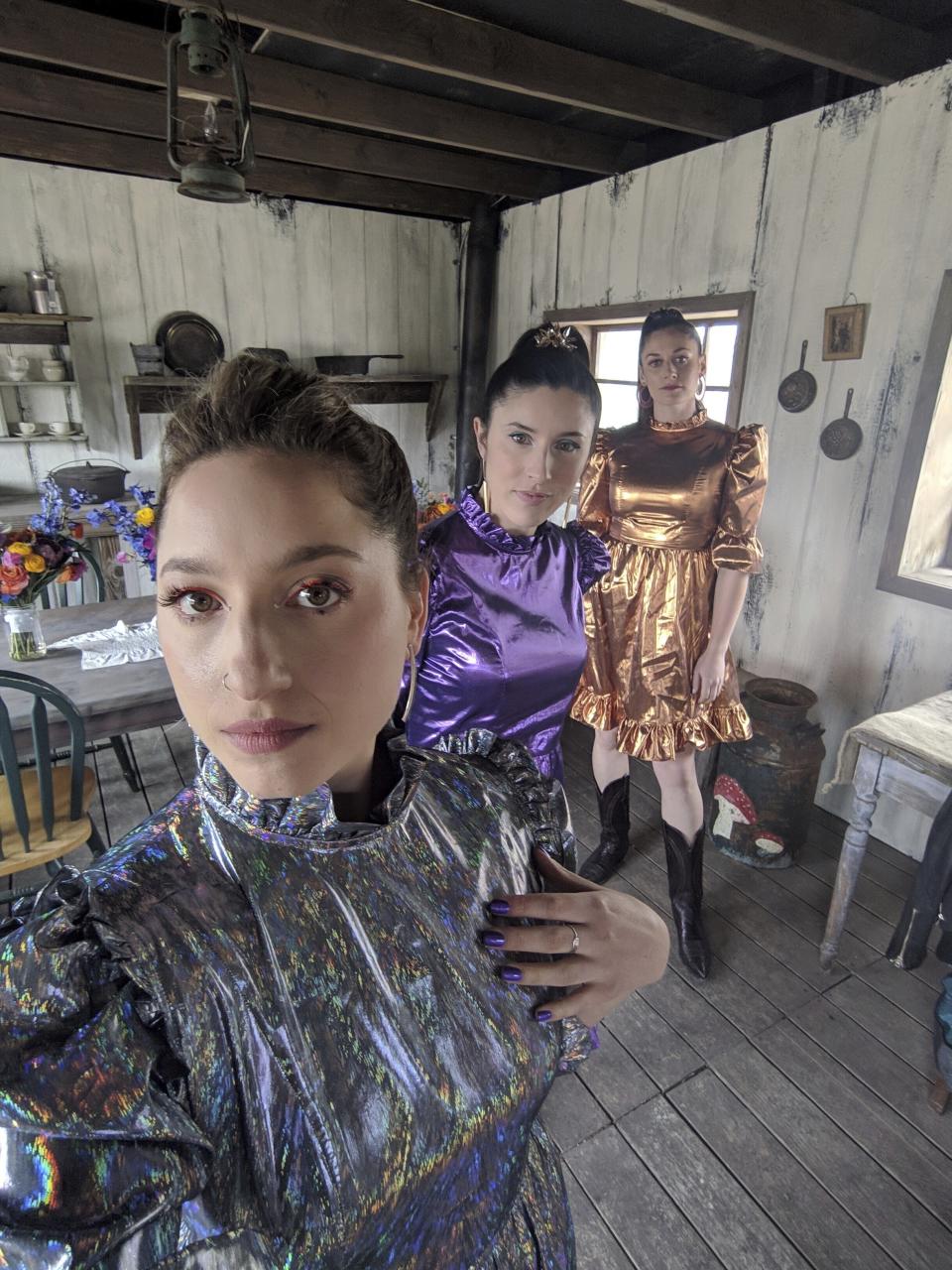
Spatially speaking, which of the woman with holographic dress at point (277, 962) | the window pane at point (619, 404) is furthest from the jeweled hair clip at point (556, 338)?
the window pane at point (619, 404)

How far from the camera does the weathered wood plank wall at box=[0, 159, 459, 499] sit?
13.3 feet

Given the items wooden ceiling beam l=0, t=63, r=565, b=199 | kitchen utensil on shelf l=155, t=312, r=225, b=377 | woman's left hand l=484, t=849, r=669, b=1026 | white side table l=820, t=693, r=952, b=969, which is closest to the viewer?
woman's left hand l=484, t=849, r=669, b=1026

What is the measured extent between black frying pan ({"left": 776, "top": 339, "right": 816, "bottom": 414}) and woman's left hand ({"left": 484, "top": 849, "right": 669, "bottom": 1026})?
8.54ft

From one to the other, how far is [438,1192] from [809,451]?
289 cm

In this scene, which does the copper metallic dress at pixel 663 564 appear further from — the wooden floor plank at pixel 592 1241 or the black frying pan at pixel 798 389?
the wooden floor plank at pixel 592 1241

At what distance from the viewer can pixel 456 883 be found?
722mm

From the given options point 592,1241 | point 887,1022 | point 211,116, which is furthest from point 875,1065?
point 211,116

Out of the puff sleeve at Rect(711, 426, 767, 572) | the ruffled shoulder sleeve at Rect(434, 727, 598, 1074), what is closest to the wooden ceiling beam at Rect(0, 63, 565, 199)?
the puff sleeve at Rect(711, 426, 767, 572)

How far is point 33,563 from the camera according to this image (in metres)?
2.26

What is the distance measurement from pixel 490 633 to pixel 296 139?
3.48 meters

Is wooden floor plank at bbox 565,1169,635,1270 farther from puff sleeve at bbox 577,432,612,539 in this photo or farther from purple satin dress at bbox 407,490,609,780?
puff sleeve at bbox 577,432,612,539

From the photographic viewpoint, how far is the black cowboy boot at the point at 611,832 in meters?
2.65

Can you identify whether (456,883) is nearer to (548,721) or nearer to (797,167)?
→ (548,721)

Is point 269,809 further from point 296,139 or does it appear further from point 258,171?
point 258,171
